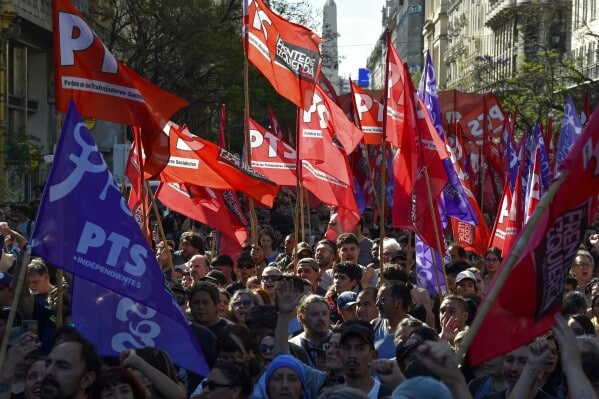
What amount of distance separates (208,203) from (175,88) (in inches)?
902

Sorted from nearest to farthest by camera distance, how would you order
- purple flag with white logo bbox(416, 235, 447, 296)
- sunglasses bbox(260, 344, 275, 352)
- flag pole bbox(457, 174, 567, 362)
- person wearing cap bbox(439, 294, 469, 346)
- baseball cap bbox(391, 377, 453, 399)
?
baseball cap bbox(391, 377, 453, 399), flag pole bbox(457, 174, 567, 362), sunglasses bbox(260, 344, 275, 352), person wearing cap bbox(439, 294, 469, 346), purple flag with white logo bbox(416, 235, 447, 296)

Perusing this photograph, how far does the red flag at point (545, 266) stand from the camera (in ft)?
17.7

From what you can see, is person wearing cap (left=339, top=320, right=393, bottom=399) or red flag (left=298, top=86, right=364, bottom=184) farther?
red flag (left=298, top=86, right=364, bottom=184)

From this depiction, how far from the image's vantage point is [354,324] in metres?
7.12

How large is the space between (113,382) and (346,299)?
4.35 m

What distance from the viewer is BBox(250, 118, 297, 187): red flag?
16094 millimetres

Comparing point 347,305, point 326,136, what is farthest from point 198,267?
point 326,136

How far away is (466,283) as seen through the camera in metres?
11.1

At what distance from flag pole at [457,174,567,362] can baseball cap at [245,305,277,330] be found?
3.32 metres

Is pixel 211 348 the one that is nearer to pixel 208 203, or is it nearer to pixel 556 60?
pixel 208 203

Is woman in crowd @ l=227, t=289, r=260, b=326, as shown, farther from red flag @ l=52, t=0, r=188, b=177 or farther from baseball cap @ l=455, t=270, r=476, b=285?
baseball cap @ l=455, t=270, r=476, b=285

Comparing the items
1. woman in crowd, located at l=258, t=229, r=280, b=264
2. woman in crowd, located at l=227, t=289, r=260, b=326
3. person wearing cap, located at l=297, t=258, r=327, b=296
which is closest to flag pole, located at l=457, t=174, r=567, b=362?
woman in crowd, located at l=227, t=289, r=260, b=326

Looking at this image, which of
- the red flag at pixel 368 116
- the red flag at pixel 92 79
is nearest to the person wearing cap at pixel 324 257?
the red flag at pixel 368 116

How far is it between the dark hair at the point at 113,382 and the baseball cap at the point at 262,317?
2.79m
